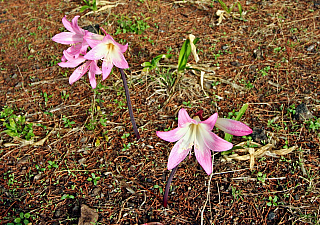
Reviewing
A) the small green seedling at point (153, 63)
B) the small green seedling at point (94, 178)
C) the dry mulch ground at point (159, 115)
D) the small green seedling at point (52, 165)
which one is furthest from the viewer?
the small green seedling at point (153, 63)

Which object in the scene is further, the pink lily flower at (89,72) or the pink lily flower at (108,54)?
the pink lily flower at (89,72)

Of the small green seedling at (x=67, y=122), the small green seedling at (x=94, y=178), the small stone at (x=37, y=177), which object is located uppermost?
the small green seedling at (x=67, y=122)

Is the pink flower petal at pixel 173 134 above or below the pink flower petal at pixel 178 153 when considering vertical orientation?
above

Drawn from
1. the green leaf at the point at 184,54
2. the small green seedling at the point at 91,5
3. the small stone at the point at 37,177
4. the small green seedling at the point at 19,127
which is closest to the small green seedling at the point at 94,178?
the small stone at the point at 37,177

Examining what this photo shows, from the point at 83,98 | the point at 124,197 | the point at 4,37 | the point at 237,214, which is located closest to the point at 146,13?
the point at 83,98

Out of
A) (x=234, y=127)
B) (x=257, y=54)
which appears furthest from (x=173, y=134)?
(x=257, y=54)

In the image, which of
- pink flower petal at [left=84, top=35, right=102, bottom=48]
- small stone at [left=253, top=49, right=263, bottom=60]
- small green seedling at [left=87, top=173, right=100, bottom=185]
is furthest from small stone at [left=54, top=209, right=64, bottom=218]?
small stone at [left=253, top=49, right=263, bottom=60]

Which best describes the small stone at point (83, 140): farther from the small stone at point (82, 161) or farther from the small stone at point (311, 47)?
the small stone at point (311, 47)

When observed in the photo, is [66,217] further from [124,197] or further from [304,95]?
[304,95]
